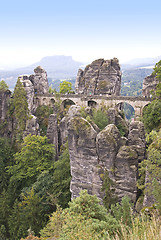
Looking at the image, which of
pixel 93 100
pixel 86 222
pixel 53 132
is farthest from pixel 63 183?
pixel 93 100

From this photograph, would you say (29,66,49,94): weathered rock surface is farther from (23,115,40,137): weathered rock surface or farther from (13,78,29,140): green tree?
(23,115,40,137): weathered rock surface

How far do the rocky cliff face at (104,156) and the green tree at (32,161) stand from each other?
10529mm

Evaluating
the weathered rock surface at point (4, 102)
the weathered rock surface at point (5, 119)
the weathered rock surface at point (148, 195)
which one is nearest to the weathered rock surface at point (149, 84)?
the weathered rock surface at point (5, 119)

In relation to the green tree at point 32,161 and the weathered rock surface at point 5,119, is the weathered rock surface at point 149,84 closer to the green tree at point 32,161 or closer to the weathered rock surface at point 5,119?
the green tree at point 32,161

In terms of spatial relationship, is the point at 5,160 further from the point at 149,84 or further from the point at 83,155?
the point at 149,84

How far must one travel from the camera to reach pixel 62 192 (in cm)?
2203

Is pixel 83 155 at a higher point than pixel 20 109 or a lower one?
lower

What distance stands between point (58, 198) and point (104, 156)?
9.76 meters

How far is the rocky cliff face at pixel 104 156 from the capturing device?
15.7m

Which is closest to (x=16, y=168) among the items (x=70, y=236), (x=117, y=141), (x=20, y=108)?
(x=20, y=108)

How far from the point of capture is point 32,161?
1136 inches

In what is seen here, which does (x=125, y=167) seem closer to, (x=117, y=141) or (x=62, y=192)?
(x=117, y=141)

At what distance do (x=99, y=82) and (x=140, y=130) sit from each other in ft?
103

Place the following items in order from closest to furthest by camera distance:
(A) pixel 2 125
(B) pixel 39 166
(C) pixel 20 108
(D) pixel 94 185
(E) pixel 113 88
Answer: (D) pixel 94 185
(B) pixel 39 166
(C) pixel 20 108
(A) pixel 2 125
(E) pixel 113 88
